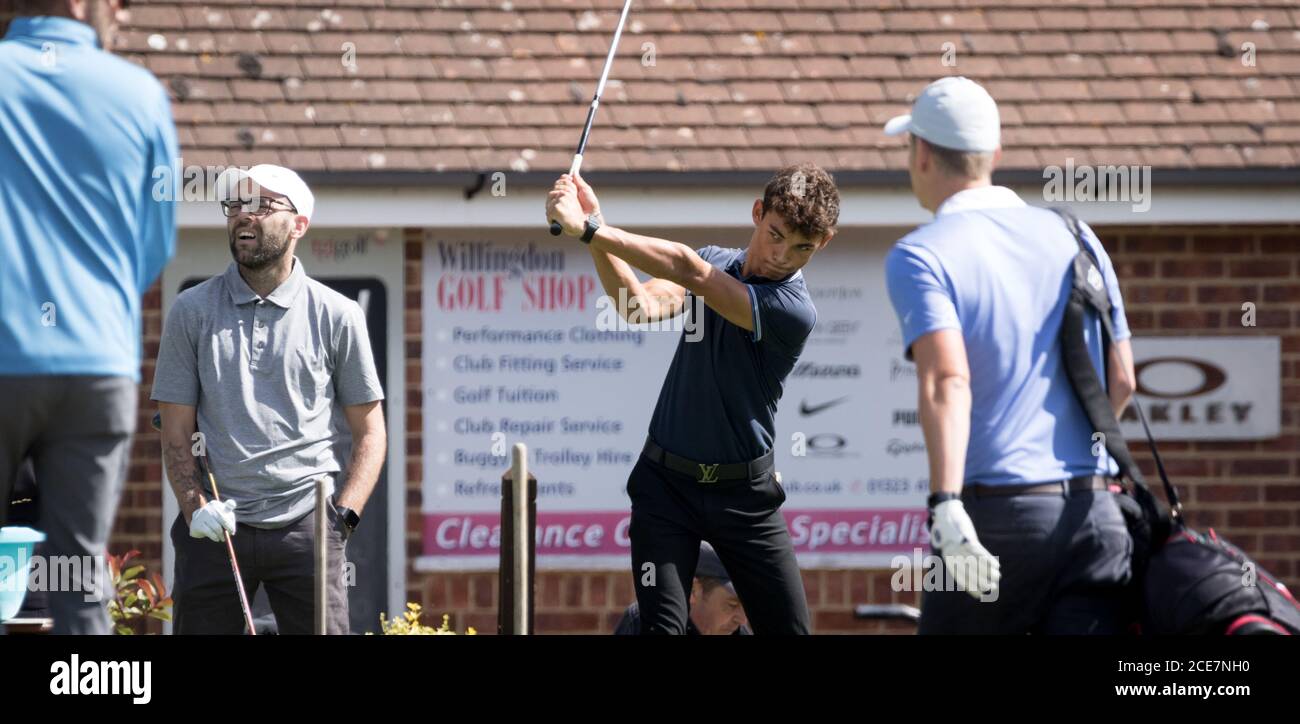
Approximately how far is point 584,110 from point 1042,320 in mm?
5418

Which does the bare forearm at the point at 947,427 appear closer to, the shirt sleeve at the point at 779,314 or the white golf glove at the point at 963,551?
the white golf glove at the point at 963,551

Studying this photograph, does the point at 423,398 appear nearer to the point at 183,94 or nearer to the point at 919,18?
the point at 183,94

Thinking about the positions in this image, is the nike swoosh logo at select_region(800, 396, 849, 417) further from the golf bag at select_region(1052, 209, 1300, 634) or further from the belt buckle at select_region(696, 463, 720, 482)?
the golf bag at select_region(1052, 209, 1300, 634)

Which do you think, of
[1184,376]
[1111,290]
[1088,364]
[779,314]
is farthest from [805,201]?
[1184,376]

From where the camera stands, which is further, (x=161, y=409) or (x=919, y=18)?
(x=919, y=18)

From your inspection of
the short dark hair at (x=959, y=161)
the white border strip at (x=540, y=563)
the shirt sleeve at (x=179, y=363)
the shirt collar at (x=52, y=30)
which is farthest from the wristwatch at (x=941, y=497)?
the white border strip at (x=540, y=563)

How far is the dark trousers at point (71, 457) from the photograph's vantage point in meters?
4.00

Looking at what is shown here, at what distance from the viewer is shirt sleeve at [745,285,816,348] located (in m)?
5.41

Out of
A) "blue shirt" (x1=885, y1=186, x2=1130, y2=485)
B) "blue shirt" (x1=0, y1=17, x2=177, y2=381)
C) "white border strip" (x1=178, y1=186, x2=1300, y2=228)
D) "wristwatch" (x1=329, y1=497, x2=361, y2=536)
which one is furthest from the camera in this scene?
"white border strip" (x1=178, y1=186, x2=1300, y2=228)

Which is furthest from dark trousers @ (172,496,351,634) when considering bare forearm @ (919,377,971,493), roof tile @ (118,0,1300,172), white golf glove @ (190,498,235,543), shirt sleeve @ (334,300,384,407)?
roof tile @ (118,0,1300,172)

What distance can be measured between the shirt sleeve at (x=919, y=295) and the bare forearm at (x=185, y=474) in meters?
2.48

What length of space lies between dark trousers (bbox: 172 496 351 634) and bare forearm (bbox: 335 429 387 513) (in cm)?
8

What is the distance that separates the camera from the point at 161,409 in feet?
18.7

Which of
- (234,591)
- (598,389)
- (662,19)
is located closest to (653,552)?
(234,591)
